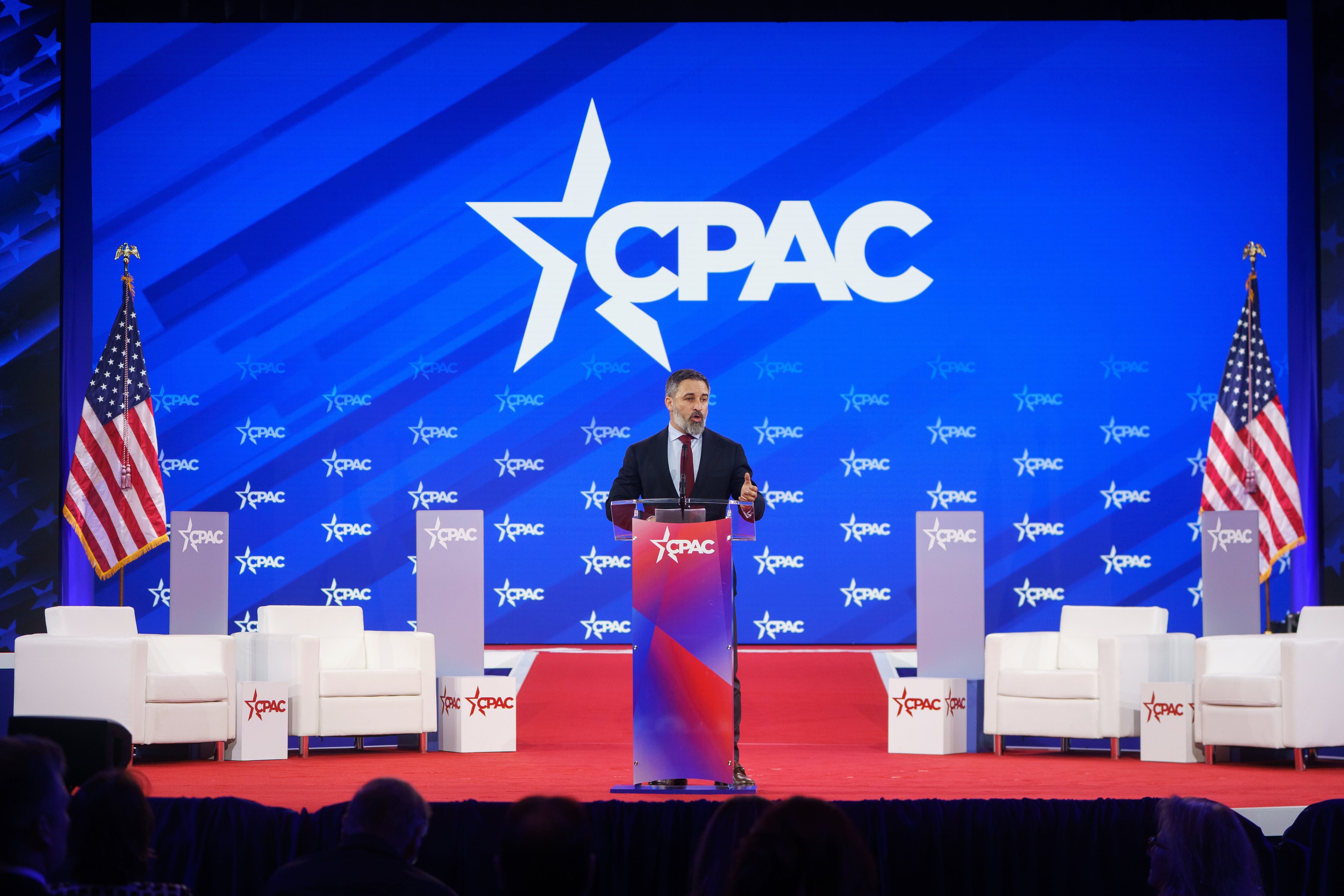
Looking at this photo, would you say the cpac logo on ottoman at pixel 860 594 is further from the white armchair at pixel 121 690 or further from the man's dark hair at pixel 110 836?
the man's dark hair at pixel 110 836

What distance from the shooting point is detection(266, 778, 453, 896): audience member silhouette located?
8.15ft

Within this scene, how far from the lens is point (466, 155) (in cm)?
924

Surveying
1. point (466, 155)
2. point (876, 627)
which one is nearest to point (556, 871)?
point (876, 627)

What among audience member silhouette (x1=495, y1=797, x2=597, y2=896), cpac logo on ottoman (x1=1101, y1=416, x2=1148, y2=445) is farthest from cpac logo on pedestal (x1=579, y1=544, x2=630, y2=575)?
audience member silhouette (x1=495, y1=797, x2=597, y2=896)

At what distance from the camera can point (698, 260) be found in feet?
29.9

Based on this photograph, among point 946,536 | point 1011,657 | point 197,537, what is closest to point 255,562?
point 197,537

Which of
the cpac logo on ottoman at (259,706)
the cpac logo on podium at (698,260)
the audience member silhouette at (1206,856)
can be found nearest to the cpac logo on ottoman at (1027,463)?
the cpac logo on podium at (698,260)

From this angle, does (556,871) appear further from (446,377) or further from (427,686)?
(446,377)

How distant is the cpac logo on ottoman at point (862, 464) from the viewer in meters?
9.05

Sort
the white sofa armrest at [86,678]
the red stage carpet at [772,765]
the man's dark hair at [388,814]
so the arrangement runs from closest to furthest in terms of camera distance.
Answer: the man's dark hair at [388,814] < the red stage carpet at [772,765] < the white sofa armrest at [86,678]

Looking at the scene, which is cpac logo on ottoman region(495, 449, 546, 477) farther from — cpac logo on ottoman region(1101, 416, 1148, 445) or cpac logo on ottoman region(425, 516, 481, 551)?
cpac logo on ottoman region(1101, 416, 1148, 445)

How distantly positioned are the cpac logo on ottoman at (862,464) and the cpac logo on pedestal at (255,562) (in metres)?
3.81

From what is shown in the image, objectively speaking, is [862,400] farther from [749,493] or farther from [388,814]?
[388,814]

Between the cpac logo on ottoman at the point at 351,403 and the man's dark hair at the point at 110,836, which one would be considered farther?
the cpac logo on ottoman at the point at 351,403
